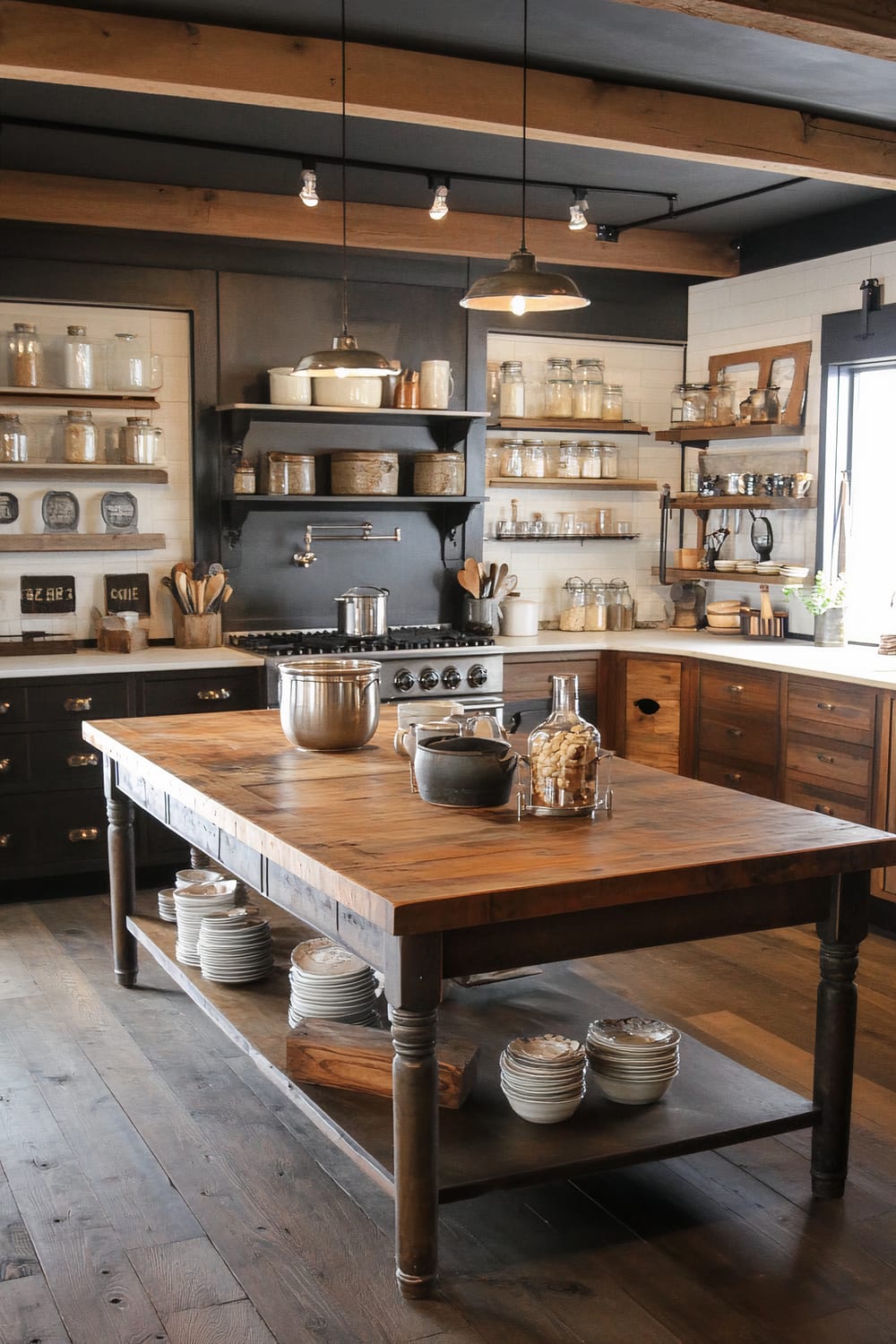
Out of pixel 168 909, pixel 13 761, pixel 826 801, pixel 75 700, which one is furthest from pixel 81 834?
pixel 826 801

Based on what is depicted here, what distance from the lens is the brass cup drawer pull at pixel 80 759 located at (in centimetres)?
550

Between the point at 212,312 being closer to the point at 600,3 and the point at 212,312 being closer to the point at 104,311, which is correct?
the point at 104,311

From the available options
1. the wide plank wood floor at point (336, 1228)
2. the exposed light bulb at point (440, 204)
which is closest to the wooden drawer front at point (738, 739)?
the wide plank wood floor at point (336, 1228)

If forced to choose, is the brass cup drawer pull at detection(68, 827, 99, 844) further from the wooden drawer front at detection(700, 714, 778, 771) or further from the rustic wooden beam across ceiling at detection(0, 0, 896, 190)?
the rustic wooden beam across ceiling at detection(0, 0, 896, 190)

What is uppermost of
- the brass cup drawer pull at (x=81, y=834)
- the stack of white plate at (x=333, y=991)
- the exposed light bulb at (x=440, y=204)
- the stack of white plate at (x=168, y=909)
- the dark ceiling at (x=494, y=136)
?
the dark ceiling at (x=494, y=136)

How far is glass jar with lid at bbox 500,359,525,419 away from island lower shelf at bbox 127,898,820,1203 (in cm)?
386

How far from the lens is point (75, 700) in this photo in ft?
18.0

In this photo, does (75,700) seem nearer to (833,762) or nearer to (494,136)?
(494,136)

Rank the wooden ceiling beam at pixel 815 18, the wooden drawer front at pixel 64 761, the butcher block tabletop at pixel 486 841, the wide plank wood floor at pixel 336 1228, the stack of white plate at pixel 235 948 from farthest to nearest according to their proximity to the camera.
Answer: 1. the wooden drawer front at pixel 64 761
2. the stack of white plate at pixel 235 948
3. the wooden ceiling beam at pixel 815 18
4. the wide plank wood floor at pixel 336 1228
5. the butcher block tabletop at pixel 486 841

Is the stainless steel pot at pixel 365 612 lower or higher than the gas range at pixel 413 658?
higher

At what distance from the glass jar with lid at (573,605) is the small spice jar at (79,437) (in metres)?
2.58

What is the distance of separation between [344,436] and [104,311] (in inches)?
49.6

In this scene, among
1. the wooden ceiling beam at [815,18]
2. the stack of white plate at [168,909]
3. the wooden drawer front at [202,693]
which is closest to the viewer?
the wooden ceiling beam at [815,18]

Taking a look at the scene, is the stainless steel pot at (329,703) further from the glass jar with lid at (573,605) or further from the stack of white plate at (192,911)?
the glass jar with lid at (573,605)
